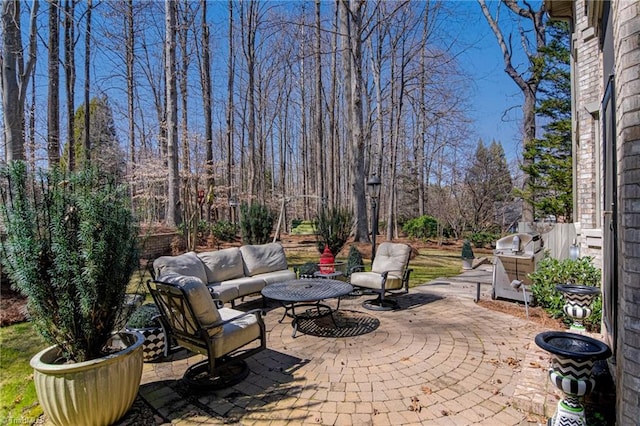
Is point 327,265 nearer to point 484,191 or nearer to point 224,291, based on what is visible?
point 224,291

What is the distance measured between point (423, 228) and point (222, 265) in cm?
1265

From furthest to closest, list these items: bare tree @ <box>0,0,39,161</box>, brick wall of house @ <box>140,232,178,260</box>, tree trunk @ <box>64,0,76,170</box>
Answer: tree trunk @ <box>64,0,76,170</box>, brick wall of house @ <box>140,232,178,260</box>, bare tree @ <box>0,0,39,161</box>

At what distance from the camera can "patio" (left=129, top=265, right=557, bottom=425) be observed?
2523 mm

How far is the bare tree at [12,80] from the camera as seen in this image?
6.02 metres

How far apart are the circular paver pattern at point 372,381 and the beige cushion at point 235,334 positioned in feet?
1.08

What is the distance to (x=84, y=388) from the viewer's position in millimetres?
2211

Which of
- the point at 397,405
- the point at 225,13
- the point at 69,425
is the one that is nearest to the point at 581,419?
the point at 397,405

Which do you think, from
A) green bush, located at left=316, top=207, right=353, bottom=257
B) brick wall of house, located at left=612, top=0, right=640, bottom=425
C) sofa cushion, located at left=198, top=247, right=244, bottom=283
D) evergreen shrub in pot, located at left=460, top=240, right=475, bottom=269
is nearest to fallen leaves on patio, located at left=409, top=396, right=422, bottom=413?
brick wall of house, located at left=612, top=0, right=640, bottom=425

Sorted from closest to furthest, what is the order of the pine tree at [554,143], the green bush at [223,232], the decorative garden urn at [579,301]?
the decorative garden urn at [579,301] < the pine tree at [554,143] < the green bush at [223,232]

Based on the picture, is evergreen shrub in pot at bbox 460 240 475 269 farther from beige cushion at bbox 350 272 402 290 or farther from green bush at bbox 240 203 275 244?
green bush at bbox 240 203 275 244

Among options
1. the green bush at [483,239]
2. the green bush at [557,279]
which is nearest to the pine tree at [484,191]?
the green bush at [483,239]

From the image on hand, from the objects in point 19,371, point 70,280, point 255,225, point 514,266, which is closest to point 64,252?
point 70,280

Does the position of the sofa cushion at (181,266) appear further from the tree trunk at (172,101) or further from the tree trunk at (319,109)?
the tree trunk at (319,109)

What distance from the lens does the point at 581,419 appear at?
2035 millimetres
